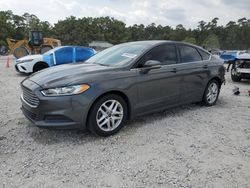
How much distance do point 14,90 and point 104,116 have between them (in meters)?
4.61

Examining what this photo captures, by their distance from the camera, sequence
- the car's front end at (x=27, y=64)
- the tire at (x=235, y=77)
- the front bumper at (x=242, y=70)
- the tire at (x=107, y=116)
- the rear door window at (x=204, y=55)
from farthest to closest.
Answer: the car's front end at (x=27, y=64) < the tire at (x=235, y=77) < the front bumper at (x=242, y=70) < the rear door window at (x=204, y=55) < the tire at (x=107, y=116)

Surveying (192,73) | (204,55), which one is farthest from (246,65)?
(192,73)

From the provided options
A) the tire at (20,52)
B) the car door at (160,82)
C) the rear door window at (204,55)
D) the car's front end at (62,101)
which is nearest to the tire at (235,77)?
the rear door window at (204,55)

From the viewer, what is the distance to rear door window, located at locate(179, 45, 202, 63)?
5003mm

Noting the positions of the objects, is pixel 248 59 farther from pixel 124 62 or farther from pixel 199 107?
pixel 124 62

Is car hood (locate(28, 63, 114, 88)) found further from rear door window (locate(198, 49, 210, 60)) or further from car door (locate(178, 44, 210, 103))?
rear door window (locate(198, 49, 210, 60))

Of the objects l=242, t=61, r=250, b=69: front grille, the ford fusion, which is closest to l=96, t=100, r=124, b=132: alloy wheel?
the ford fusion

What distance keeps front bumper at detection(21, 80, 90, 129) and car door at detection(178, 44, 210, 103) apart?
2247mm

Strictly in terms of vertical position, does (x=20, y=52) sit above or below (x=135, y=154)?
above

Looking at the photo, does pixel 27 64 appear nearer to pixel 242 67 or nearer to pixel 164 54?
pixel 164 54

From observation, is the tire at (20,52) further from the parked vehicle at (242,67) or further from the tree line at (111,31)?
the tree line at (111,31)

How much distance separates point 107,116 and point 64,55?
717 centimetres

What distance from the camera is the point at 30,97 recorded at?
3.66m

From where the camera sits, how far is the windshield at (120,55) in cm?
423
